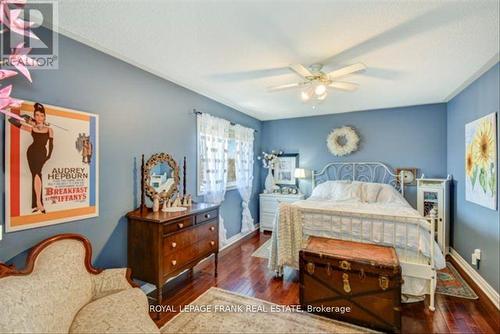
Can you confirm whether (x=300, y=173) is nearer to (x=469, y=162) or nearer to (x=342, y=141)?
(x=342, y=141)

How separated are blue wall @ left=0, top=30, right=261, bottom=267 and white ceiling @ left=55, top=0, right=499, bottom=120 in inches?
7.2

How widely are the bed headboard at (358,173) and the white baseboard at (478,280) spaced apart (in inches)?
50.1

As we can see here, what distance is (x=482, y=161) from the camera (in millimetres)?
2723

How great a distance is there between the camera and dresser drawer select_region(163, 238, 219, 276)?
236 cm

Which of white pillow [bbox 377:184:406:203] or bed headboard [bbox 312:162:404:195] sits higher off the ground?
bed headboard [bbox 312:162:404:195]

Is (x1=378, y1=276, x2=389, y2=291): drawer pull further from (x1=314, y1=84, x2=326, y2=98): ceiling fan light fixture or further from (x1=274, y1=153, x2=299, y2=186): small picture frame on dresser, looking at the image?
(x1=274, y1=153, x2=299, y2=186): small picture frame on dresser

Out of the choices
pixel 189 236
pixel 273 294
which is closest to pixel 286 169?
pixel 273 294

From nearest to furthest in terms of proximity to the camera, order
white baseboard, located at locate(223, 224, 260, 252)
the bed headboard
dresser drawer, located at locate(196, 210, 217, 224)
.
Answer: dresser drawer, located at locate(196, 210, 217, 224), white baseboard, located at locate(223, 224, 260, 252), the bed headboard

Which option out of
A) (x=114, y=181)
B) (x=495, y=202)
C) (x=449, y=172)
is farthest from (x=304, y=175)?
(x=114, y=181)

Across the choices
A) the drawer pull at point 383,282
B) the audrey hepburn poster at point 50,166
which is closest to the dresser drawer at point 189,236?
the audrey hepburn poster at point 50,166

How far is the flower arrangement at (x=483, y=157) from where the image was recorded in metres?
2.51

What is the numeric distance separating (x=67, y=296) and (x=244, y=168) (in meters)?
3.46

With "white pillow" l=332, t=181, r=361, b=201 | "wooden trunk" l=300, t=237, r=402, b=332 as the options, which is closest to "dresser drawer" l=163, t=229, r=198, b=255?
"wooden trunk" l=300, t=237, r=402, b=332

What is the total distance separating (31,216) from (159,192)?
116cm
